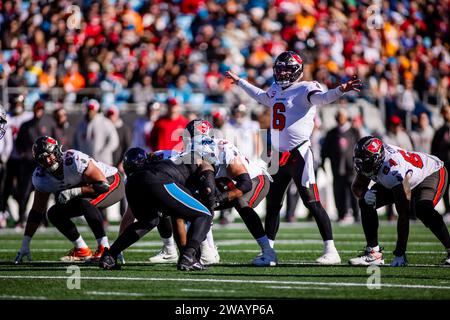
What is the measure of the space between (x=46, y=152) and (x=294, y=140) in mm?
2424

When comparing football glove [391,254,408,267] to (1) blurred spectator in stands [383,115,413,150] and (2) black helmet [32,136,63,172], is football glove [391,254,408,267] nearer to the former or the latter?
(2) black helmet [32,136,63,172]

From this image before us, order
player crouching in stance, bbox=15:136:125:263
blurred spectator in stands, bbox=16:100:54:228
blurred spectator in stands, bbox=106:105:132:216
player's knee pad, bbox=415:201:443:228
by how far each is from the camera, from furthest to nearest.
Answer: blurred spectator in stands, bbox=106:105:132:216 → blurred spectator in stands, bbox=16:100:54:228 → player crouching in stance, bbox=15:136:125:263 → player's knee pad, bbox=415:201:443:228

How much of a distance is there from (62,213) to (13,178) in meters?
5.64

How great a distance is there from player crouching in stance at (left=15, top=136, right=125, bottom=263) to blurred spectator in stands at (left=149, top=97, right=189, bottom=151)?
168 inches

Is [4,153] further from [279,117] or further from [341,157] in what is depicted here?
[279,117]

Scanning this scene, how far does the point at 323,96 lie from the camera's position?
29.2 feet

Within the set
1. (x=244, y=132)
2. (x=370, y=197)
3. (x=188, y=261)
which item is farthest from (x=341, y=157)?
(x=188, y=261)

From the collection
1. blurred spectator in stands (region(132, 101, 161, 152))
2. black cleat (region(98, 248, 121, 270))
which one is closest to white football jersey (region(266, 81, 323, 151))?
black cleat (region(98, 248, 121, 270))

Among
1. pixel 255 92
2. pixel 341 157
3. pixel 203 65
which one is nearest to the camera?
pixel 255 92

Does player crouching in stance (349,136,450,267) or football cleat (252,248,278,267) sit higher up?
player crouching in stance (349,136,450,267)

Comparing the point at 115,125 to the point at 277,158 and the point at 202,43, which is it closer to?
the point at 202,43

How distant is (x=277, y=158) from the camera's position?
30.5ft

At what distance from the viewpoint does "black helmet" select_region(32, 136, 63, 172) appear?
29.6ft
